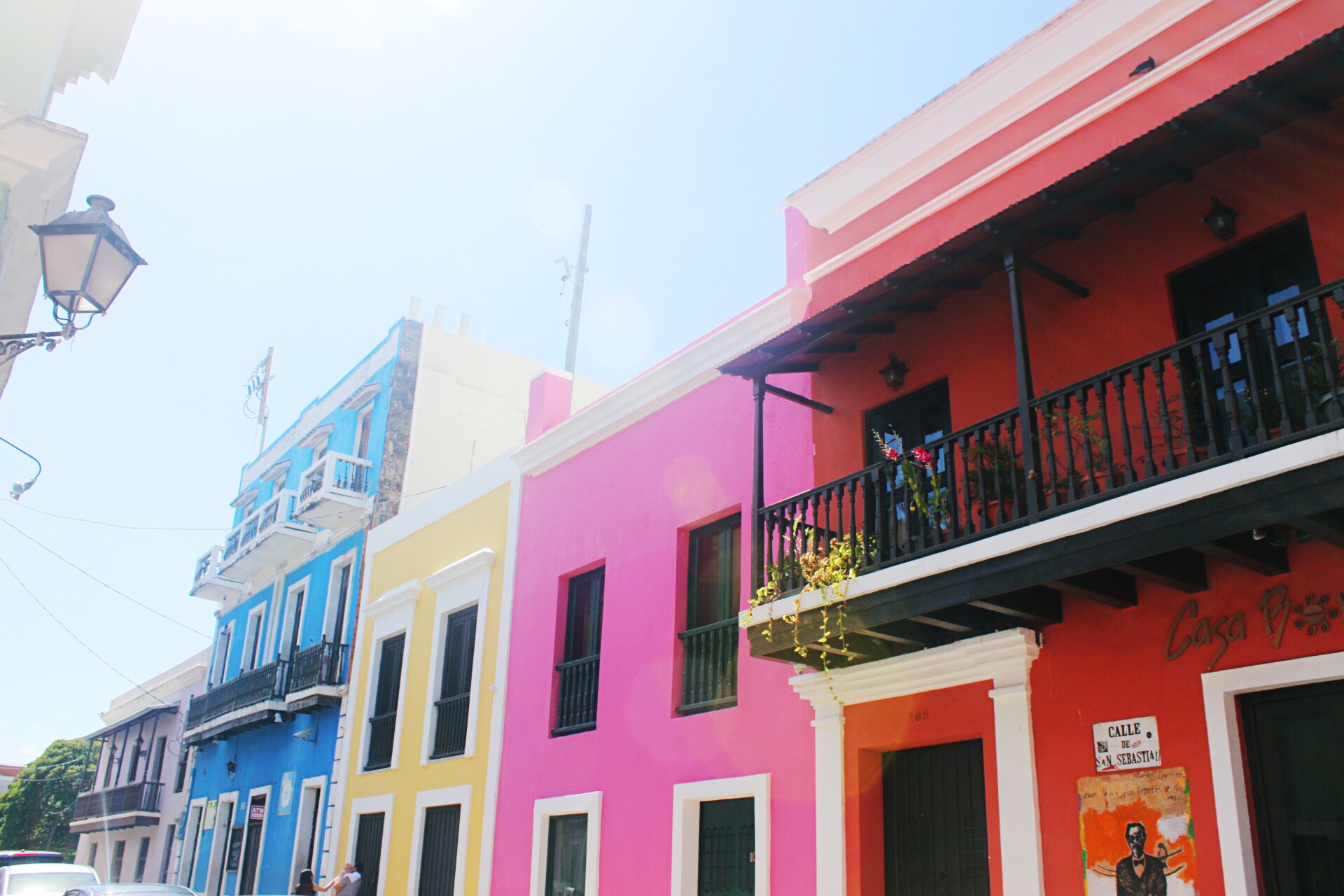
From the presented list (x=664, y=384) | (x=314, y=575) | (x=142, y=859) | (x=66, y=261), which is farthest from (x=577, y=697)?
(x=142, y=859)

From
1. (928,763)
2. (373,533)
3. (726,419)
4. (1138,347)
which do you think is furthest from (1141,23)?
(373,533)

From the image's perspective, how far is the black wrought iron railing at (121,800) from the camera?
78.9 feet

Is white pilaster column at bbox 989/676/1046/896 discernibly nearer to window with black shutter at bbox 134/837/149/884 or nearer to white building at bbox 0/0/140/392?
white building at bbox 0/0/140/392

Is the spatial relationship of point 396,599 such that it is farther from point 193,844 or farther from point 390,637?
point 193,844

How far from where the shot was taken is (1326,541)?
5.32 m

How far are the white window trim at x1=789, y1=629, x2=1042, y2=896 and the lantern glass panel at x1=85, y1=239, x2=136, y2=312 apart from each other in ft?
17.1

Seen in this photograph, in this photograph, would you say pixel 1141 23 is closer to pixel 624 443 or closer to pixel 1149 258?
pixel 1149 258

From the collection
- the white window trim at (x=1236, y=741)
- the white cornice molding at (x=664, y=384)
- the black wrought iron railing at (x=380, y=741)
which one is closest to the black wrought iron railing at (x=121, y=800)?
the black wrought iron railing at (x=380, y=741)

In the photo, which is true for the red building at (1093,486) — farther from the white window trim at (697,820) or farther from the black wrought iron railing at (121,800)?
the black wrought iron railing at (121,800)

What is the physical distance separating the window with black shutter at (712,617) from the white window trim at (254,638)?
1210 centimetres

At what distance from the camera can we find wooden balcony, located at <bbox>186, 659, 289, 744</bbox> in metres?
17.2

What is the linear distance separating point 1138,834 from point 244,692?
51.8 ft

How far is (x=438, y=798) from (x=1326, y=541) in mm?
10058

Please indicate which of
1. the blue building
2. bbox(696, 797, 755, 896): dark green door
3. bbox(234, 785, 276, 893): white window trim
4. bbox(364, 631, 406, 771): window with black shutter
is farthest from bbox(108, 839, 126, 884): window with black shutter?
bbox(696, 797, 755, 896): dark green door
